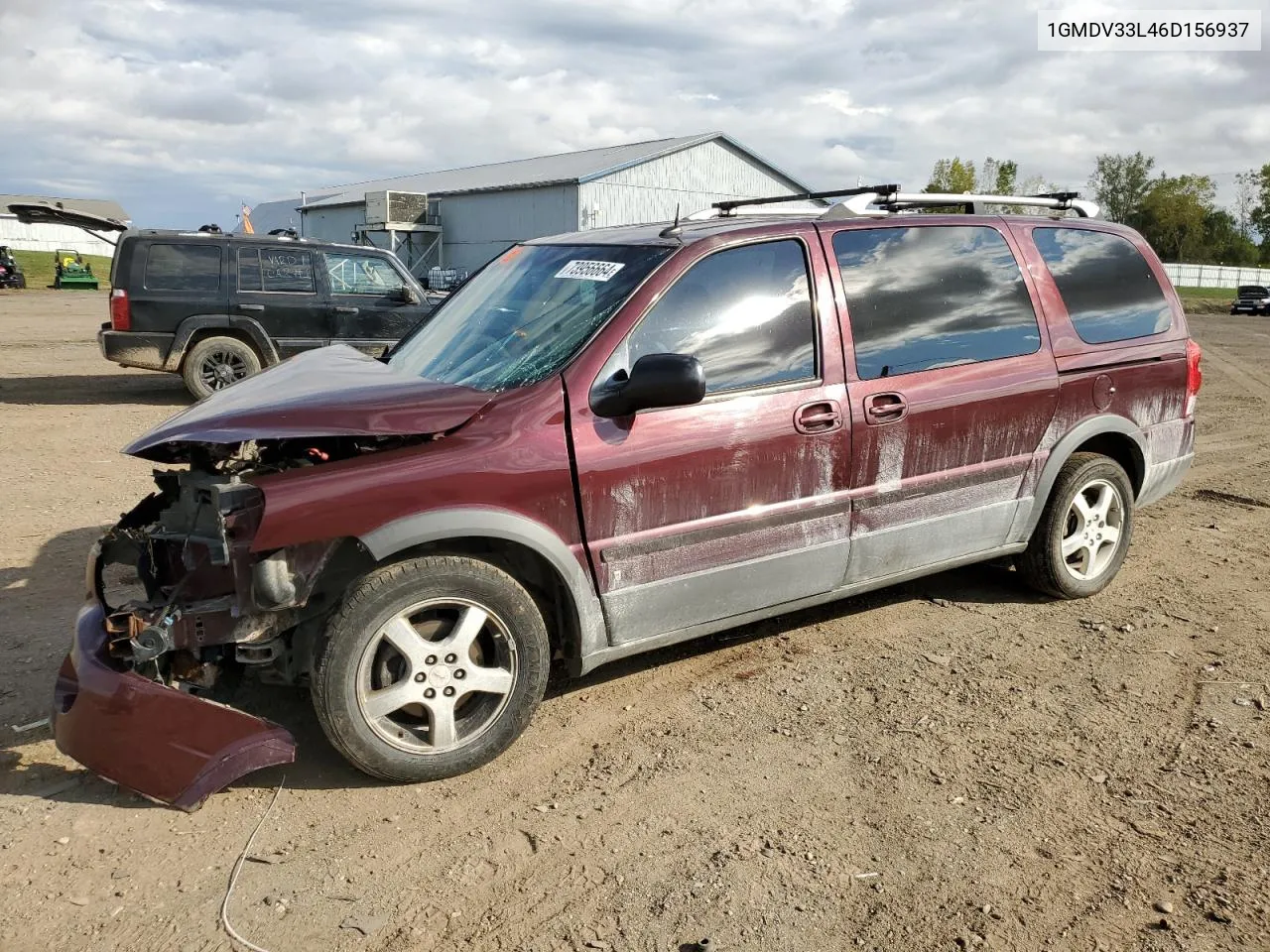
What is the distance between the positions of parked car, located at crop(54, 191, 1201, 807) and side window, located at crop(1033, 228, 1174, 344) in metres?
0.03

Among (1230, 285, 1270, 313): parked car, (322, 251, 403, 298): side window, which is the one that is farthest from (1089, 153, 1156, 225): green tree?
(322, 251, 403, 298): side window

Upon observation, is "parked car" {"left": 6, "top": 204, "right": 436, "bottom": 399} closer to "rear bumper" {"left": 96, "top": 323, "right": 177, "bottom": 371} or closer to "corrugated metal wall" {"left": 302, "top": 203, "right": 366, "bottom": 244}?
"rear bumper" {"left": 96, "top": 323, "right": 177, "bottom": 371}

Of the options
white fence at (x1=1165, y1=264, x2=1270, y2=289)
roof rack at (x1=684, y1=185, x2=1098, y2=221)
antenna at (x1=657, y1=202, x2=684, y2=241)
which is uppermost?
white fence at (x1=1165, y1=264, x2=1270, y2=289)

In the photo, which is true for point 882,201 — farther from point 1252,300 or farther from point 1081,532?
point 1252,300

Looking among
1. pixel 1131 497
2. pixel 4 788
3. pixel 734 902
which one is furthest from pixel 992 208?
pixel 4 788

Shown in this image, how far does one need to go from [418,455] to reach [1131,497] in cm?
376

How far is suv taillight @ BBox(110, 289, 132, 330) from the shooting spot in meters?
10.5

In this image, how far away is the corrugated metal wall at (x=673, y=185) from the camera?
31.3 metres

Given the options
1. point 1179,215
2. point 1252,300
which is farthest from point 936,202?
point 1179,215

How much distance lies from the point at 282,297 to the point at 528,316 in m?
8.14

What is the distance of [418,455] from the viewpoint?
3.21m

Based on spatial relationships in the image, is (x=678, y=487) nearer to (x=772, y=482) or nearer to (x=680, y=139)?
(x=772, y=482)

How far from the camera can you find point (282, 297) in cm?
1109

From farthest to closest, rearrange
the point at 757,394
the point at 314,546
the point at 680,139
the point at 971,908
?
the point at 680,139 → the point at 757,394 → the point at 314,546 → the point at 971,908
